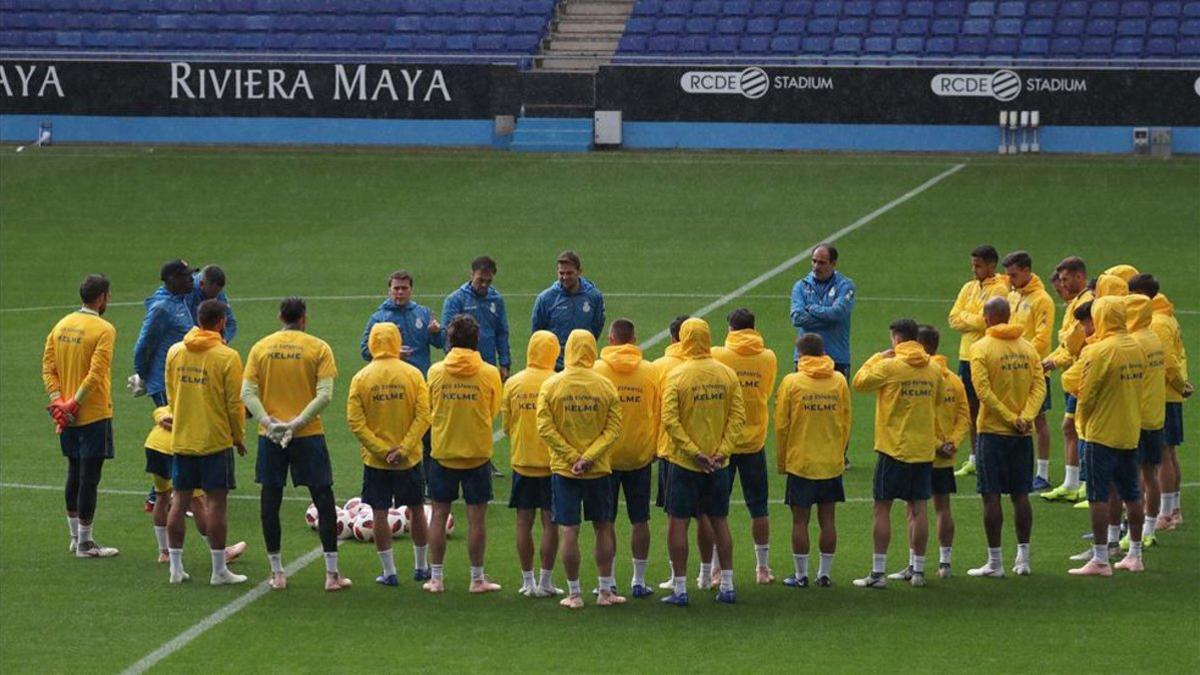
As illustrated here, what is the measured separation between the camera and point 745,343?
578 inches

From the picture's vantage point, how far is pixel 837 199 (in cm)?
3700

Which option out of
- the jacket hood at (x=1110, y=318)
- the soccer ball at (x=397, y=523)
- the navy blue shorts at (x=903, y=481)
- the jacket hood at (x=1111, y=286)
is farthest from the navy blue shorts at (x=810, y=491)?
the soccer ball at (x=397, y=523)

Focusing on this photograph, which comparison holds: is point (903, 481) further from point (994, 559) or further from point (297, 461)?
point (297, 461)

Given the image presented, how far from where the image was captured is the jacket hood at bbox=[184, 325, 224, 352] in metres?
14.2

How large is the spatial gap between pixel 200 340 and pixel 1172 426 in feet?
25.9

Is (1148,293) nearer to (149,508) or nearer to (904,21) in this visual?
(149,508)

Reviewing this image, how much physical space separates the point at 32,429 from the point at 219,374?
22.4 feet

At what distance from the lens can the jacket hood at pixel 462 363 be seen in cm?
1400

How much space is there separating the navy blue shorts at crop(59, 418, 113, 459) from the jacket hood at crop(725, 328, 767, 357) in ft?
16.5

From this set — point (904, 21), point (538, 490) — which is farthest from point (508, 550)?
point (904, 21)

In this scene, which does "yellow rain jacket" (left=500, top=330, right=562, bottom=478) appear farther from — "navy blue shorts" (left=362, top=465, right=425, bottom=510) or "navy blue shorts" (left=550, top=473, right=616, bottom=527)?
"navy blue shorts" (left=362, top=465, right=425, bottom=510)

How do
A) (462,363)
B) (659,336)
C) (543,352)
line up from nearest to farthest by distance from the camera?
(462,363) → (543,352) → (659,336)

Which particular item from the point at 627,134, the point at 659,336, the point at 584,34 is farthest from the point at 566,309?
the point at 584,34

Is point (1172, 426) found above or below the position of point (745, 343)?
Result: below
